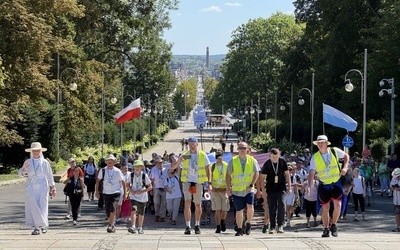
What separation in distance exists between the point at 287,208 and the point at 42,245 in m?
9.85

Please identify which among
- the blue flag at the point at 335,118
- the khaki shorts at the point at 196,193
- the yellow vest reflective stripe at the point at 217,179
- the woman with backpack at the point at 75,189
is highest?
the blue flag at the point at 335,118

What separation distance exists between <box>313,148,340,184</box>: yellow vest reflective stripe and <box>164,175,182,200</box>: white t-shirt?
7298mm

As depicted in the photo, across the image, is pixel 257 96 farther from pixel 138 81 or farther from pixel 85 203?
pixel 85 203

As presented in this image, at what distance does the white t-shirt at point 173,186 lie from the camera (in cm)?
2084

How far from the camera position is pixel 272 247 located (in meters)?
12.2

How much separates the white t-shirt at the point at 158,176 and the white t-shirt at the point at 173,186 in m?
0.24

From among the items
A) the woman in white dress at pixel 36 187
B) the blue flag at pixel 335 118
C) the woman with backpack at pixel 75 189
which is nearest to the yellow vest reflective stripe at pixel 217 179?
the woman in white dress at pixel 36 187

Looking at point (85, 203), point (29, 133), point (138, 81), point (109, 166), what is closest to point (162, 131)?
point (138, 81)

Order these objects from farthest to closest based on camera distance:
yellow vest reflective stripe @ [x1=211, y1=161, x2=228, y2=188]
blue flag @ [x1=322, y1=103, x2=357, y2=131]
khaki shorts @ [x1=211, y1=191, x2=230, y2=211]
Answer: blue flag @ [x1=322, y1=103, x2=357, y2=131] → yellow vest reflective stripe @ [x1=211, y1=161, x2=228, y2=188] → khaki shorts @ [x1=211, y1=191, x2=230, y2=211]

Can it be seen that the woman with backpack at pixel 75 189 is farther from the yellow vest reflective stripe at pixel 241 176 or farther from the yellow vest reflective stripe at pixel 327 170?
the yellow vest reflective stripe at pixel 327 170

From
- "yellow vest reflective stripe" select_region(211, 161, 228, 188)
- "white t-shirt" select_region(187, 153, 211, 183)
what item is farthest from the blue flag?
"white t-shirt" select_region(187, 153, 211, 183)

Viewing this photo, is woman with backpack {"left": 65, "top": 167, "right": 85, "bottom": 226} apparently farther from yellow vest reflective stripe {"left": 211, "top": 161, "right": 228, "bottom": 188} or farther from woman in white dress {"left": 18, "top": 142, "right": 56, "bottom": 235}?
woman in white dress {"left": 18, "top": 142, "right": 56, "bottom": 235}

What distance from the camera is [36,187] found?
15047 millimetres

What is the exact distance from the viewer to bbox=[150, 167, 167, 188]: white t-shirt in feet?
69.8
